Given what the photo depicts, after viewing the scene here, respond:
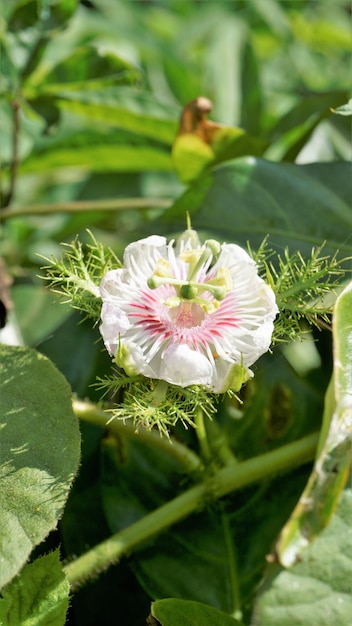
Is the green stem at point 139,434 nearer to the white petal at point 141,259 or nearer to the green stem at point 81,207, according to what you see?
the white petal at point 141,259

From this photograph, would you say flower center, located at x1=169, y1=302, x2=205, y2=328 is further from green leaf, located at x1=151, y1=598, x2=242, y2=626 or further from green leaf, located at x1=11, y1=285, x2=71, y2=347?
green leaf, located at x1=11, y1=285, x2=71, y2=347

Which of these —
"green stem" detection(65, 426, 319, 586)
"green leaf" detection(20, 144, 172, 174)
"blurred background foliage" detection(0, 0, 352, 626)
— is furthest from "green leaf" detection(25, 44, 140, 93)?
"green stem" detection(65, 426, 319, 586)

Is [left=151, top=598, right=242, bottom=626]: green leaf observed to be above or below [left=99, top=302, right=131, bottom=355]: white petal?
below

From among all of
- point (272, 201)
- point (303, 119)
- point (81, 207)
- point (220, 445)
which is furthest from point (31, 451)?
point (303, 119)

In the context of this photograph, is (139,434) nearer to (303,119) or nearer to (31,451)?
(31,451)

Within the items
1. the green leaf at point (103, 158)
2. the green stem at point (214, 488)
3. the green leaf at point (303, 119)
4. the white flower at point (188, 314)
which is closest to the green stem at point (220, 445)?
the green stem at point (214, 488)

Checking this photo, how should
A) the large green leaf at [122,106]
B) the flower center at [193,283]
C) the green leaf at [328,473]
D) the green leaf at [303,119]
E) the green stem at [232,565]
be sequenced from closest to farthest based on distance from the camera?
1. the green leaf at [328,473]
2. the flower center at [193,283]
3. the green stem at [232,565]
4. the green leaf at [303,119]
5. the large green leaf at [122,106]
